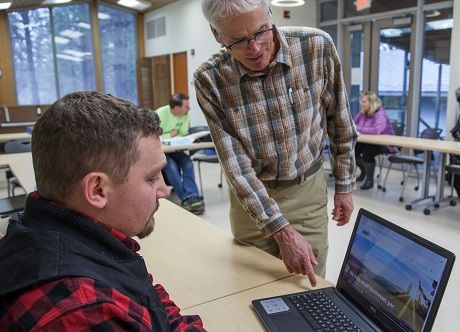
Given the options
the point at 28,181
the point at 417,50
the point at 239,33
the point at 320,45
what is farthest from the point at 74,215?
the point at 417,50

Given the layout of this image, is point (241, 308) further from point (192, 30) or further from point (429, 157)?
point (192, 30)

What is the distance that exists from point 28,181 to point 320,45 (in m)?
2.40

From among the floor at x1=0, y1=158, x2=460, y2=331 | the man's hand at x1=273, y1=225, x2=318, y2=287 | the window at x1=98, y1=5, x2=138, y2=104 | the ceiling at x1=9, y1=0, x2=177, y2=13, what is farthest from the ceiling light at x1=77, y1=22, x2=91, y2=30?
the man's hand at x1=273, y1=225, x2=318, y2=287

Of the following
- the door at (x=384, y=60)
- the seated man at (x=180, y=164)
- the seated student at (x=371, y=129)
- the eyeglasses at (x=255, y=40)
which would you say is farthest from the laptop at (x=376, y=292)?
the door at (x=384, y=60)

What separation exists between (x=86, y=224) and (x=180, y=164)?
12.9 feet

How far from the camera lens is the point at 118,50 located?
903cm

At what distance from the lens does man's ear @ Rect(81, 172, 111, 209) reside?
701 mm

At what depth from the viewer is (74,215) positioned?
0.70 m

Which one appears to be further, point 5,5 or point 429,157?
point 5,5

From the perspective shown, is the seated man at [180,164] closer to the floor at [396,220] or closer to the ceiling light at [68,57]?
the floor at [396,220]

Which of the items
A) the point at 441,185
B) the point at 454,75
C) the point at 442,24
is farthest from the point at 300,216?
the point at 442,24

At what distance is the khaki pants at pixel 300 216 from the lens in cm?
143

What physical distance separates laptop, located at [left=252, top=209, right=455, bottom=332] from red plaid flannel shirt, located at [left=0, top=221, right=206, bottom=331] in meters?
0.46

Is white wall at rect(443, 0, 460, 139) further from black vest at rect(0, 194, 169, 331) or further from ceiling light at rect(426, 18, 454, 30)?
black vest at rect(0, 194, 169, 331)
